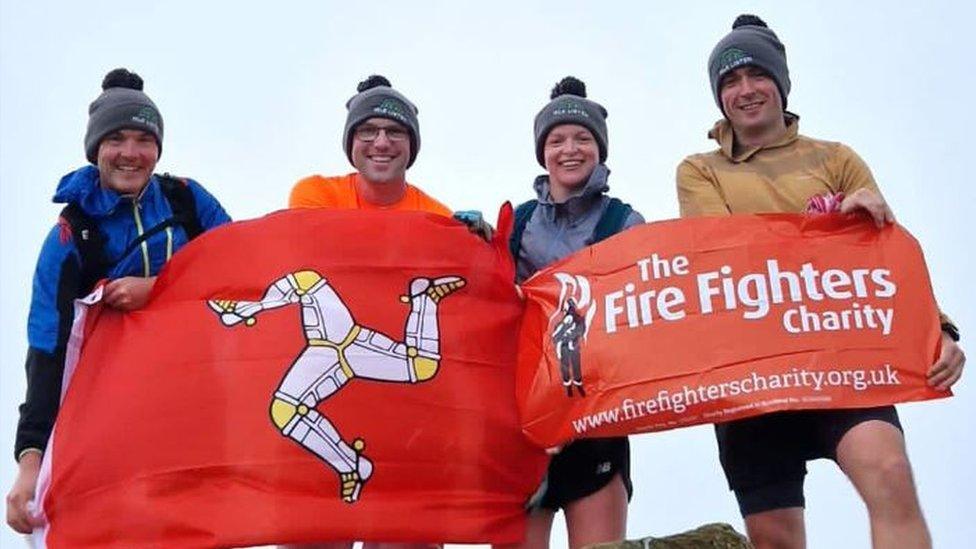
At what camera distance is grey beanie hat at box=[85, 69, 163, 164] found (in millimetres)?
7719

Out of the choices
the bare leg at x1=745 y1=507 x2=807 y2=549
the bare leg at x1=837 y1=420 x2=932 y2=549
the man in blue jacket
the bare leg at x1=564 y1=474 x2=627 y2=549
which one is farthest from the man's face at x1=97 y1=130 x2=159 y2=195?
the bare leg at x1=837 y1=420 x2=932 y2=549

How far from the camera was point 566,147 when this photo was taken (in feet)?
25.7

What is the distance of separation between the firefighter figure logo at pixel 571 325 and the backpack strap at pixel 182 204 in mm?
2162

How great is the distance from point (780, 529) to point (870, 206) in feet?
5.72

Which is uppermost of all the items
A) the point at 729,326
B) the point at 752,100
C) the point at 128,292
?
the point at 752,100

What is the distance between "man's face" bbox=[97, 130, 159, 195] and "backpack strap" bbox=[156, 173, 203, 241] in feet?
0.40

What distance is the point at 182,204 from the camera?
7.78 meters

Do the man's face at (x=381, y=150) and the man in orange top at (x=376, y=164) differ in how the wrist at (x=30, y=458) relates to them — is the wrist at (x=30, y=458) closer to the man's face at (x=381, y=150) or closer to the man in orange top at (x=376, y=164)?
the man in orange top at (x=376, y=164)

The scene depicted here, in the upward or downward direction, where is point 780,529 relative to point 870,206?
downward


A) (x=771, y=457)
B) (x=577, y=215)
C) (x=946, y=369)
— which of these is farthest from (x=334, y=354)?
(x=946, y=369)

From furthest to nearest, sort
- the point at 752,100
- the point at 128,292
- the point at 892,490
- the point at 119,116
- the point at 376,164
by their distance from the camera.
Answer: the point at 376,164 < the point at 119,116 < the point at 752,100 < the point at 128,292 < the point at 892,490

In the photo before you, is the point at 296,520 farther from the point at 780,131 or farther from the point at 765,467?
the point at 780,131

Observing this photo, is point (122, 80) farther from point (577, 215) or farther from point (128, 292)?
point (577, 215)

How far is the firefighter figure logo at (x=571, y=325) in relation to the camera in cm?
702
